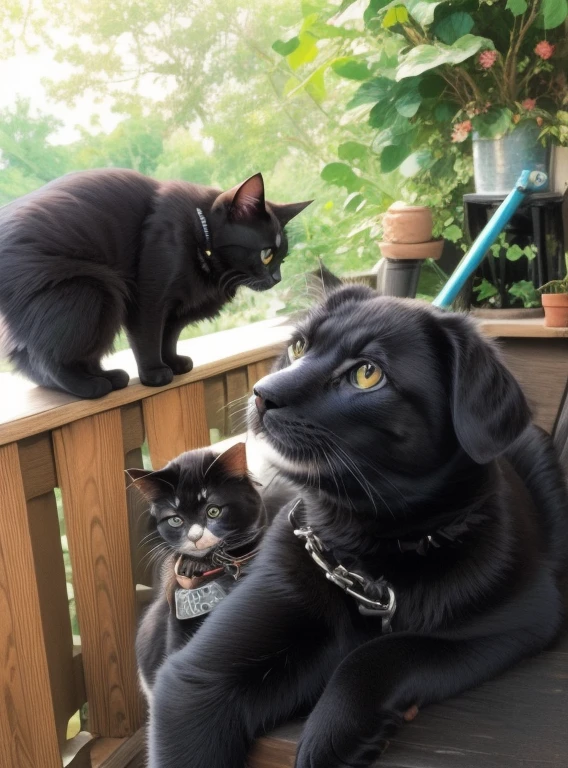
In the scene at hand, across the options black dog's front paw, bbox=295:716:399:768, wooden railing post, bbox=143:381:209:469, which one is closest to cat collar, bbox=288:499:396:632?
black dog's front paw, bbox=295:716:399:768

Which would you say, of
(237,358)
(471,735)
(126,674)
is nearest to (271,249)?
(237,358)

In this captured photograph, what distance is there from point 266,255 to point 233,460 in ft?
1.54

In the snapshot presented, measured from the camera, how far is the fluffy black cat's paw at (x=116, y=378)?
1.29 metres

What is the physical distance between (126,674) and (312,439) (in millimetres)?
914

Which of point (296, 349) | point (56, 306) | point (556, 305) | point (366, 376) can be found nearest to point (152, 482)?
point (56, 306)

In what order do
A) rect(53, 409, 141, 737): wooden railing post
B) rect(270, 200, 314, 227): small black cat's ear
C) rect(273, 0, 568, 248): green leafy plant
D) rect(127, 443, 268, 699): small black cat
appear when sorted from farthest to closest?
rect(273, 0, 568, 248): green leafy plant < rect(270, 200, 314, 227): small black cat's ear < rect(53, 409, 141, 737): wooden railing post < rect(127, 443, 268, 699): small black cat

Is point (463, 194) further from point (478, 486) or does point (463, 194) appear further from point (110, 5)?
point (478, 486)

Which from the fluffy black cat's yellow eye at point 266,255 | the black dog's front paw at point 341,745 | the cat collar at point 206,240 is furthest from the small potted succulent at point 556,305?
the black dog's front paw at point 341,745

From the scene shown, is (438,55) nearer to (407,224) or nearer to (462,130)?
(462,130)

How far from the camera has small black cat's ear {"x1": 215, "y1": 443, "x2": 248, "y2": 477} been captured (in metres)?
1.18

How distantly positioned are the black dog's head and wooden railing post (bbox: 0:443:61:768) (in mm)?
560

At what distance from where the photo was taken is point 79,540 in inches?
51.8

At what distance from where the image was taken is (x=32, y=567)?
1195mm

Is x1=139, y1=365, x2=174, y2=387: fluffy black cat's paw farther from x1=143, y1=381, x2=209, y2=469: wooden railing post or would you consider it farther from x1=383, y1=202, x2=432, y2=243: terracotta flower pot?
x1=383, y1=202, x2=432, y2=243: terracotta flower pot
